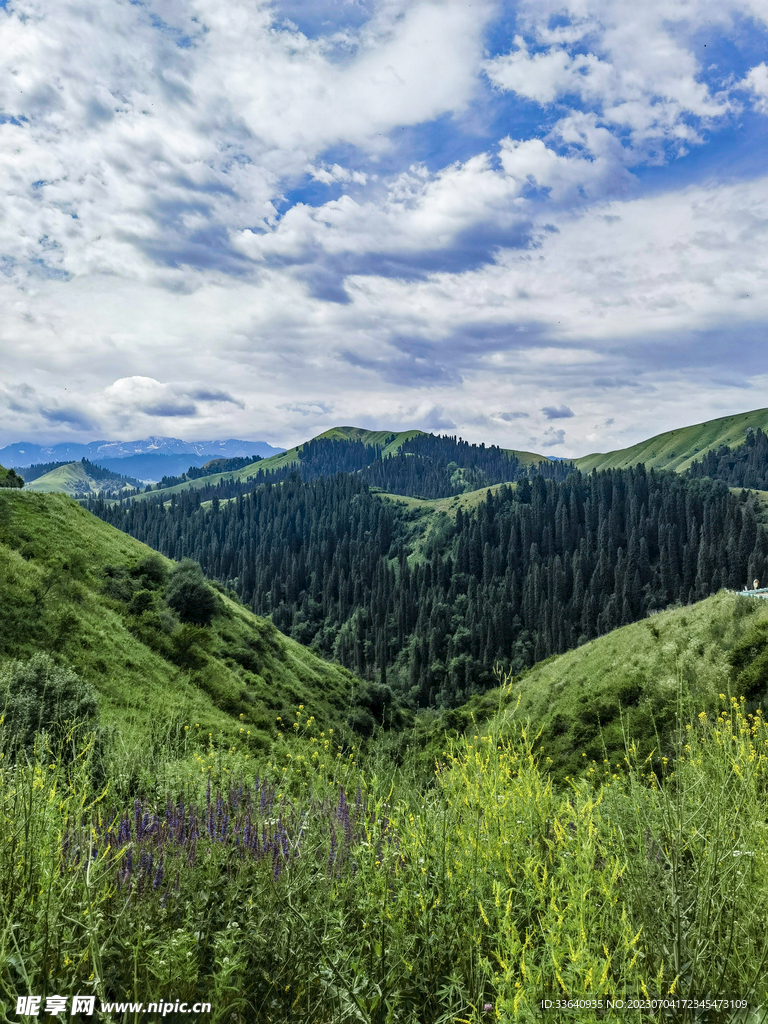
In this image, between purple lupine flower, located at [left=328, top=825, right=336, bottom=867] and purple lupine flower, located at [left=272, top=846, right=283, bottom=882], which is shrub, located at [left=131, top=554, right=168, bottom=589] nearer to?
purple lupine flower, located at [left=328, top=825, right=336, bottom=867]

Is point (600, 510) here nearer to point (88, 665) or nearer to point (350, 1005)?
point (88, 665)

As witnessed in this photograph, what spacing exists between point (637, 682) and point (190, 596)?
1330 inches

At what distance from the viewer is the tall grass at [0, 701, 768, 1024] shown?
2.96 meters

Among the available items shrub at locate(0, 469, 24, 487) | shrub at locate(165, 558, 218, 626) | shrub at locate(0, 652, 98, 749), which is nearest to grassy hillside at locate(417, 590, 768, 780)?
shrub at locate(0, 652, 98, 749)

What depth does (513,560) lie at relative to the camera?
563ft

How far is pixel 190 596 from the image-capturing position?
43.8 metres

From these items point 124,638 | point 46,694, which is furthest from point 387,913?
point 124,638

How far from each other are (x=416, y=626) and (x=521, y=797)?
15345cm

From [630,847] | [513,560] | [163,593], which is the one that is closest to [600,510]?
[513,560]

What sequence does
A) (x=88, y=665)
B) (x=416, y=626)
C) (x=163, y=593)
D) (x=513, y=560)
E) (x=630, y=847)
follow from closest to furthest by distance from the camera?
(x=630, y=847) → (x=88, y=665) → (x=163, y=593) → (x=416, y=626) → (x=513, y=560)

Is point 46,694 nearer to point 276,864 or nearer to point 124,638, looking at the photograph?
point 276,864

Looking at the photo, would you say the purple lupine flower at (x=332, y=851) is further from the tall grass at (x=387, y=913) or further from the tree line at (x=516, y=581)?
the tree line at (x=516, y=581)

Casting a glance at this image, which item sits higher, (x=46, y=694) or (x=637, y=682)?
(x=46, y=694)

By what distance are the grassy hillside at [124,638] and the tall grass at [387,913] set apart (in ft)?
47.7
